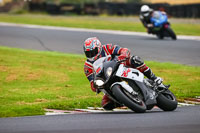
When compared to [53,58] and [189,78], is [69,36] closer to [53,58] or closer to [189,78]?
[53,58]

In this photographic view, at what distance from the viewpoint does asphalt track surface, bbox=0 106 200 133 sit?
6.54 metres

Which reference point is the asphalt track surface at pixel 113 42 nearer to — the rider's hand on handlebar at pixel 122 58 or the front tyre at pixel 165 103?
the front tyre at pixel 165 103

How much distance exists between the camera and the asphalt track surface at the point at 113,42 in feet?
63.4


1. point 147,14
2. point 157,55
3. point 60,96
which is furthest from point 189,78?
point 147,14

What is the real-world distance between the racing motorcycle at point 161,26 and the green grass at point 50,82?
7.35 meters

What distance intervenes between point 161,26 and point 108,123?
18915mm

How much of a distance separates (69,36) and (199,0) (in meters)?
28.1

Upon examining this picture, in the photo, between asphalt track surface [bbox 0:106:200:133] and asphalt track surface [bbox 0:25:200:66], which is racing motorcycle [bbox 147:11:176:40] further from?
asphalt track surface [bbox 0:106:200:133]

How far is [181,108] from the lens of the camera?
30.0ft

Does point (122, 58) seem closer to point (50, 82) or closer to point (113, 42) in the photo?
point (50, 82)

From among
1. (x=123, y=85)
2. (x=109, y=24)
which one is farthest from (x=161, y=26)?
(x=123, y=85)

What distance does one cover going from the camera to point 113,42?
79.4 ft

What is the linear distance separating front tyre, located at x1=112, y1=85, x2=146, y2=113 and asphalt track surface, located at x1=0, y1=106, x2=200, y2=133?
0.36 ft

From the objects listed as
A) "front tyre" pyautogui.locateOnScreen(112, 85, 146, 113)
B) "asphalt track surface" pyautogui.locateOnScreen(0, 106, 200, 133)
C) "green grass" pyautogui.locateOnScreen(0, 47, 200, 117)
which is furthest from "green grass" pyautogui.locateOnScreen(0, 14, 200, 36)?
"asphalt track surface" pyautogui.locateOnScreen(0, 106, 200, 133)
